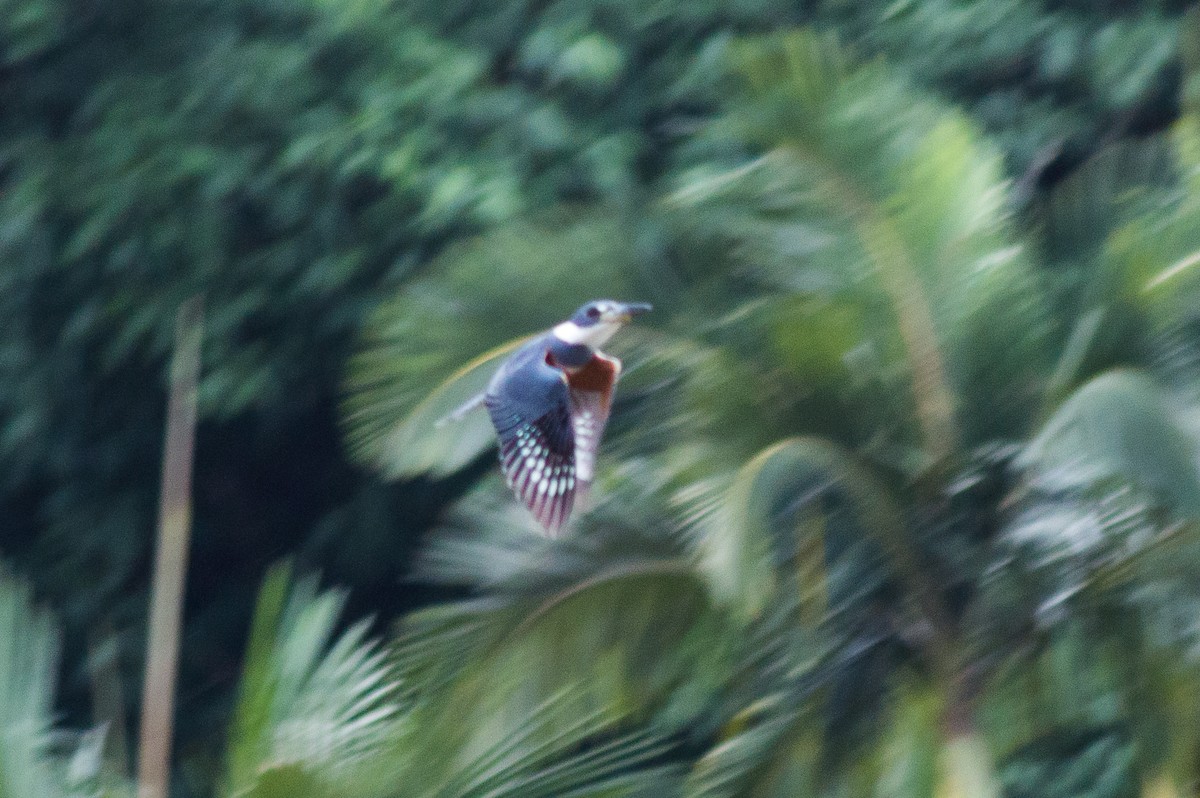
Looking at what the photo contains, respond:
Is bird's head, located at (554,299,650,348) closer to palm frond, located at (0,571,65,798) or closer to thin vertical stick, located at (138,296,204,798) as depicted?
thin vertical stick, located at (138,296,204,798)

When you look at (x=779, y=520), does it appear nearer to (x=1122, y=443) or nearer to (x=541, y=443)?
(x=1122, y=443)

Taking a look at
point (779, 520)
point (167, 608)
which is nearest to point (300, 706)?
point (167, 608)

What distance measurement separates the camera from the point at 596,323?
7.54 ft

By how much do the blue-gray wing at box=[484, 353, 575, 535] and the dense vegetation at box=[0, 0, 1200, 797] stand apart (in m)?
0.50

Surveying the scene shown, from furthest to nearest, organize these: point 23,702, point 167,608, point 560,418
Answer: point 23,702 < point 560,418 < point 167,608

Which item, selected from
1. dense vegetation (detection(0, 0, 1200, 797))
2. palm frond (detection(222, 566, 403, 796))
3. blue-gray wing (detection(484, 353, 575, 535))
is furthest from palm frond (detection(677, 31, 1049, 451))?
blue-gray wing (detection(484, 353, 575, 535))

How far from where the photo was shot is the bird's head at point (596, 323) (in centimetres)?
224

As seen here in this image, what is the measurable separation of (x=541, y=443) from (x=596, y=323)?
172 mm

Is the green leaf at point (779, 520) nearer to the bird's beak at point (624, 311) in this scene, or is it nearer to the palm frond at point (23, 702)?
the bird's beak at point (624, 311)

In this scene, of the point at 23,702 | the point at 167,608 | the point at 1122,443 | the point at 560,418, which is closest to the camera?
the point at 167,608

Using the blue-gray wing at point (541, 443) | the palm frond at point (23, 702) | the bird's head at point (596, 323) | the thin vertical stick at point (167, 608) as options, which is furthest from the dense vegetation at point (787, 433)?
the bird's head at point (596, 323)

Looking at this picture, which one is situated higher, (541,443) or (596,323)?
(596,323)

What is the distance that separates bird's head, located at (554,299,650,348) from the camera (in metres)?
2.24

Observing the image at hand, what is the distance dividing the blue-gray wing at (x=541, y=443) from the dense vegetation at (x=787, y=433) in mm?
504
